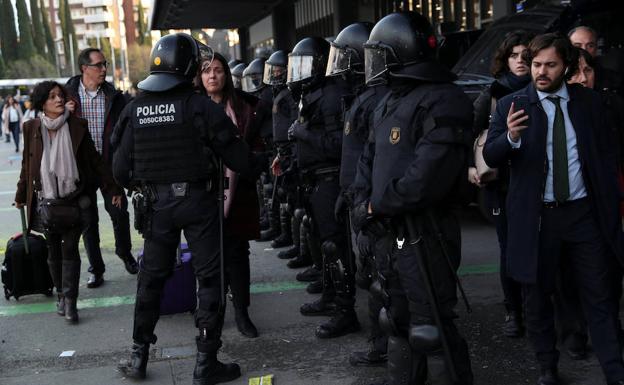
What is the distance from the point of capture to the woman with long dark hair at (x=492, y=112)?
4.64 meters

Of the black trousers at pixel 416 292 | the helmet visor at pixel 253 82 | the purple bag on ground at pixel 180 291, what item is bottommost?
the purple bag on ground at pixel 180 291

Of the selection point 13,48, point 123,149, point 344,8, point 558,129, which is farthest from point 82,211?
point 13,48

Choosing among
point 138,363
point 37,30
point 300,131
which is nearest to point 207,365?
point 138,363

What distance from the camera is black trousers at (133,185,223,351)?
14.3ft

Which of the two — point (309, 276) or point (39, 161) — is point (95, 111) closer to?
point (39, 161)

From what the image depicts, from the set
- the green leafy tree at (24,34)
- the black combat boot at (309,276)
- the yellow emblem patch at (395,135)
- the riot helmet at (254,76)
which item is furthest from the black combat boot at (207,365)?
the green leafy tree at (24,34)

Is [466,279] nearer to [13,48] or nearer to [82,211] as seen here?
[82,211]

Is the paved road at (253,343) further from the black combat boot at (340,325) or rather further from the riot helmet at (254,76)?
the riot helmet at (254,76)

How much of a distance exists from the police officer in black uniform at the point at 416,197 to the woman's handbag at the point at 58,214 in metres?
2.79

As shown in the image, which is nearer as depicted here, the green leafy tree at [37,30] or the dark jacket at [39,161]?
the dark jacket at [39,161]

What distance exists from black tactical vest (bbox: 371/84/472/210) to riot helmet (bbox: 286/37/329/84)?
182 cm

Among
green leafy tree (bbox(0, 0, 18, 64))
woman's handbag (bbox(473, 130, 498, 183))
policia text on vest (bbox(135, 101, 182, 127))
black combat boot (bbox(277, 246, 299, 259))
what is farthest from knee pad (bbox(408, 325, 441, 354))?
green leafy tree (bbox(0, 0, 18, 64))

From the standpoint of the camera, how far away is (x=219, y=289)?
4402mm

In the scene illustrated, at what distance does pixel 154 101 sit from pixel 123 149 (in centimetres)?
36
